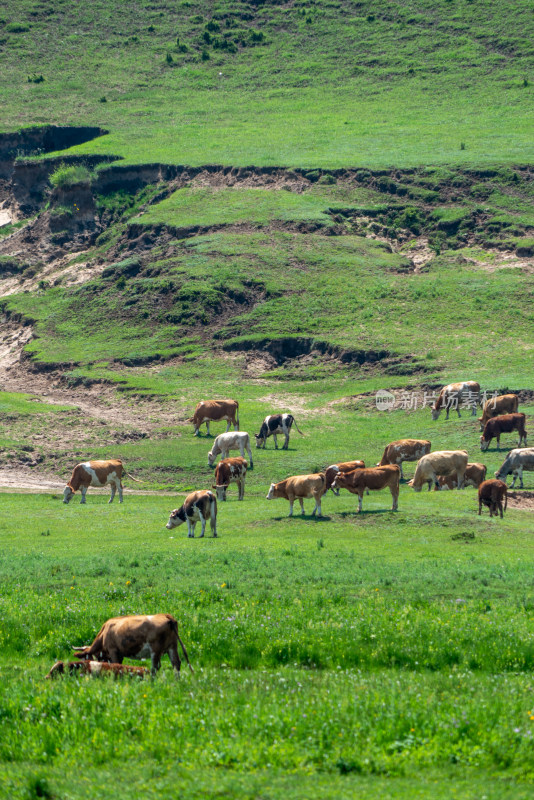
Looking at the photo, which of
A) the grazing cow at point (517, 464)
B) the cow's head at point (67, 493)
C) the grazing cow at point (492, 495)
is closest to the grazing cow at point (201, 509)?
the grazing cow at point (492, 495)

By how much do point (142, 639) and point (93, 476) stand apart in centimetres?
2131

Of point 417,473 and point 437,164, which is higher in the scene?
point 437,164

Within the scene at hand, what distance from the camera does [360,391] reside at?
49812 millimetres

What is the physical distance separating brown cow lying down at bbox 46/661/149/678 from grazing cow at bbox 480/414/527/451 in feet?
89.4

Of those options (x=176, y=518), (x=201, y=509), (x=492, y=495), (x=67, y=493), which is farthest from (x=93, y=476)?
(x=492, y=495)

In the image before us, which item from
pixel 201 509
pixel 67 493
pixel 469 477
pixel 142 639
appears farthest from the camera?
pixel 67 493

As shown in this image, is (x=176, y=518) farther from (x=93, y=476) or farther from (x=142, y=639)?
(x=142, y=639)

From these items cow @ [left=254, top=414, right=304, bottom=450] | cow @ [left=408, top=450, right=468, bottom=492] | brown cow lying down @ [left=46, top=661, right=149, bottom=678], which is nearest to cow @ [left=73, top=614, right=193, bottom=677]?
brown cow lying down @ [left=46, top=661, right=149, bottom=678]

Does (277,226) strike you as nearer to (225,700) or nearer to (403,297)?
(403,297)

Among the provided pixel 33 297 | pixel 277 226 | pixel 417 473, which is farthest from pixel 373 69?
pixel 417 473

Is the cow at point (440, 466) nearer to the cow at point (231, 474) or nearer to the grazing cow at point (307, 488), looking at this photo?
the cow at point (231, 474)

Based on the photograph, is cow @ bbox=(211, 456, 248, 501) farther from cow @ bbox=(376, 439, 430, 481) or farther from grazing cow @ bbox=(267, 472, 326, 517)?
cow @ bbox=(376, 439, 430, 481)

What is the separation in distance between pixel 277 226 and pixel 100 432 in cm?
3557

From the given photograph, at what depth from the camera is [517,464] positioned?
30984 mm
